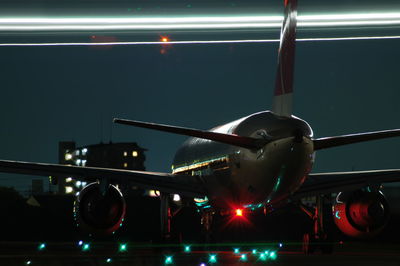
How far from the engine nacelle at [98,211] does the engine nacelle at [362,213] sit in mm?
8012

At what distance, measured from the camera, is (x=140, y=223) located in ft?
147

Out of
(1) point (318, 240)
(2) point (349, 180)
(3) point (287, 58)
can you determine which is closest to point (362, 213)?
(2) point (349, 180)

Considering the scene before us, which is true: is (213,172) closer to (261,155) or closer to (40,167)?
(261,155)

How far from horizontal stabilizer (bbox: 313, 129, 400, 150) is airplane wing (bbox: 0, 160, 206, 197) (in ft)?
20.6

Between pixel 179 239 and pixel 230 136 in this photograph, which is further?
pixel 179 239

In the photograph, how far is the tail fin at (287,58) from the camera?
68.2 ft

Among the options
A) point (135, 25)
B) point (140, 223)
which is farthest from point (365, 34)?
point (140, 223)

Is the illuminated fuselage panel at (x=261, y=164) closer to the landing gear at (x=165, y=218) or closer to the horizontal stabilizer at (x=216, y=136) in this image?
the horizontal stabilizer at (x=216, y=136)

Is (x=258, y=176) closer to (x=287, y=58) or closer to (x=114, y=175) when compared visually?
(x=287, y=58)

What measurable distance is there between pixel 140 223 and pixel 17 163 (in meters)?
22.1

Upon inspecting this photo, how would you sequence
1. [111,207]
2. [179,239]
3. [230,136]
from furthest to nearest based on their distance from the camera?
[179,239], [111,207], [230,136]

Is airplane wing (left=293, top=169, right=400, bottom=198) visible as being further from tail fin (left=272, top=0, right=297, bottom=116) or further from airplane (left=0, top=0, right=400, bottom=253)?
tail fin (left=272, top=0, right=297, bottom=116)

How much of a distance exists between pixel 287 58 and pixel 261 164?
3.58 m

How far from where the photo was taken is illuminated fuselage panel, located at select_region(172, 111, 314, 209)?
739 inches
